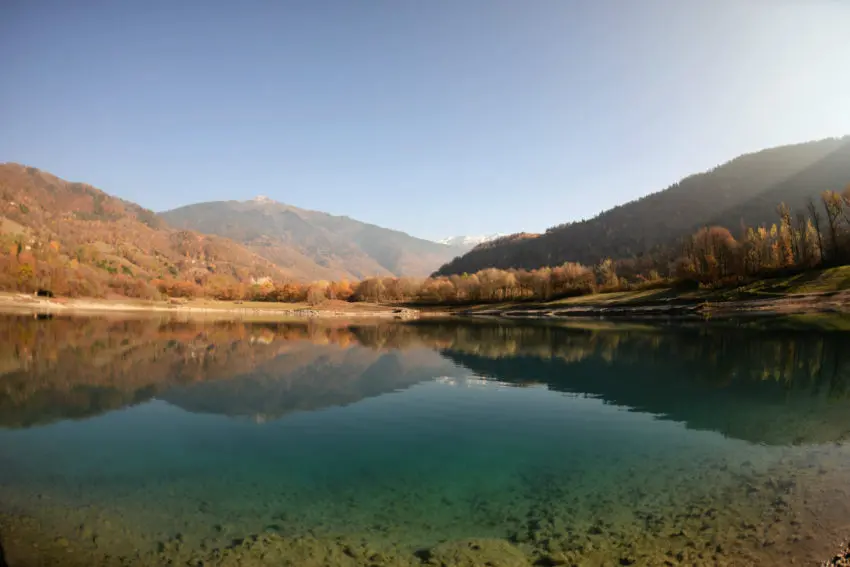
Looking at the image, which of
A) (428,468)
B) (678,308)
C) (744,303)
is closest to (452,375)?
(428,468)

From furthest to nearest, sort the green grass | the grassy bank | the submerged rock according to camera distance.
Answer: the green grass, the grassy bank, the submerged rock

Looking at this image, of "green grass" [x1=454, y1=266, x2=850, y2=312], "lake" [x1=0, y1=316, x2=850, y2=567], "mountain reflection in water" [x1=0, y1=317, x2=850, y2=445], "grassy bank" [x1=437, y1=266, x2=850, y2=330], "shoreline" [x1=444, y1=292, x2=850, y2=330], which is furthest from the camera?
"green grass" [x1=454, y1=266, x2=850, y2=312]

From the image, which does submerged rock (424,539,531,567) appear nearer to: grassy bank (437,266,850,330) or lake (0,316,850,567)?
lake (0,316,850,567)

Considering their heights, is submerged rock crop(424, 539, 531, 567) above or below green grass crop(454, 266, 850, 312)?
below

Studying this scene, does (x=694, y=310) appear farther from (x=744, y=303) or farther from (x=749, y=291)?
(x=749, y=291)

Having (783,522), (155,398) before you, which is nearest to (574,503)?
(783,522)

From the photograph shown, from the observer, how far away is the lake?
1178 cm

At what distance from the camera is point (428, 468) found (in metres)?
17.6

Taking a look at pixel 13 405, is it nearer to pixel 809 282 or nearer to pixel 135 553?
pixel 135 553

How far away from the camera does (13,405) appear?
27.1m

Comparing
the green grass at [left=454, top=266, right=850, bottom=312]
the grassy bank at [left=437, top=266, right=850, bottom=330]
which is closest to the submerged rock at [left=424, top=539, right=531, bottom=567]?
the grassy bank at [left=437, top=266, right=850, bottom=330]

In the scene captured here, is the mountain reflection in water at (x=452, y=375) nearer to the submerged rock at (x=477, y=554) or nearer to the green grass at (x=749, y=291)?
the submerged rock at (x=477, y=554)

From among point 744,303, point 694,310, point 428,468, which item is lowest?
point 428,468

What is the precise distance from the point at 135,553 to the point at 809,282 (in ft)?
461
